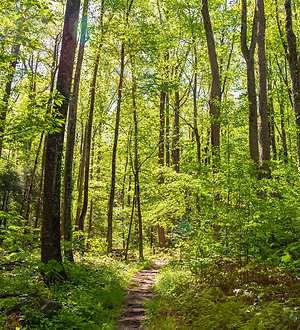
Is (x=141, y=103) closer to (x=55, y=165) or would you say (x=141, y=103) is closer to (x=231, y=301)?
(x=55, y=165)

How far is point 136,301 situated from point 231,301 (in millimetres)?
3559

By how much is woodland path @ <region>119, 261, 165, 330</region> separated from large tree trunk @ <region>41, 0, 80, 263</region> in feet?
6.87

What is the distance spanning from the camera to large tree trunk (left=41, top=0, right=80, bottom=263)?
7.82m

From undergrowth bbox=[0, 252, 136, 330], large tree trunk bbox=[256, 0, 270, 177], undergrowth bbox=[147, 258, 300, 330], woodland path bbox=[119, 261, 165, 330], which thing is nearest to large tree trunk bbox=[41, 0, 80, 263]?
undergrowth bbox=[0, 252, 136, 330]

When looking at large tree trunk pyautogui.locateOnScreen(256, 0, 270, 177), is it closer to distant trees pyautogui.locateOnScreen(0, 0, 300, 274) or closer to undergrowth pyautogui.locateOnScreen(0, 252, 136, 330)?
distant trees pyautogui.locateOnScreen(0, 0, 300, 274)

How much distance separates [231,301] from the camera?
→ 235 inches

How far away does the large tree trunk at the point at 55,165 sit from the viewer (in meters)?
7.82

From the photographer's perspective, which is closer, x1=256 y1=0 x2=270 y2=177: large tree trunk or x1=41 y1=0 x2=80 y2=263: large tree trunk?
x1=41 y1=0 x2=80 y2=263: large tree trunk

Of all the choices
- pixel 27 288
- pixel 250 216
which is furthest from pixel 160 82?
pixel 27 288

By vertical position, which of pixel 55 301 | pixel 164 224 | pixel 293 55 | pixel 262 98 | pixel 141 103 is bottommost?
pixel 55 301

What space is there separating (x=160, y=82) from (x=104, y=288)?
12.0 meters

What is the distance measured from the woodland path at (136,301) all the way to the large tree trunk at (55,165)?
209cm

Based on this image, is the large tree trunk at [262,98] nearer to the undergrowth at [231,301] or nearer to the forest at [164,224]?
the forest at [164,224]

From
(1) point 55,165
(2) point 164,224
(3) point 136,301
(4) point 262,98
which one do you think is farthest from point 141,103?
(3) point 136,301
